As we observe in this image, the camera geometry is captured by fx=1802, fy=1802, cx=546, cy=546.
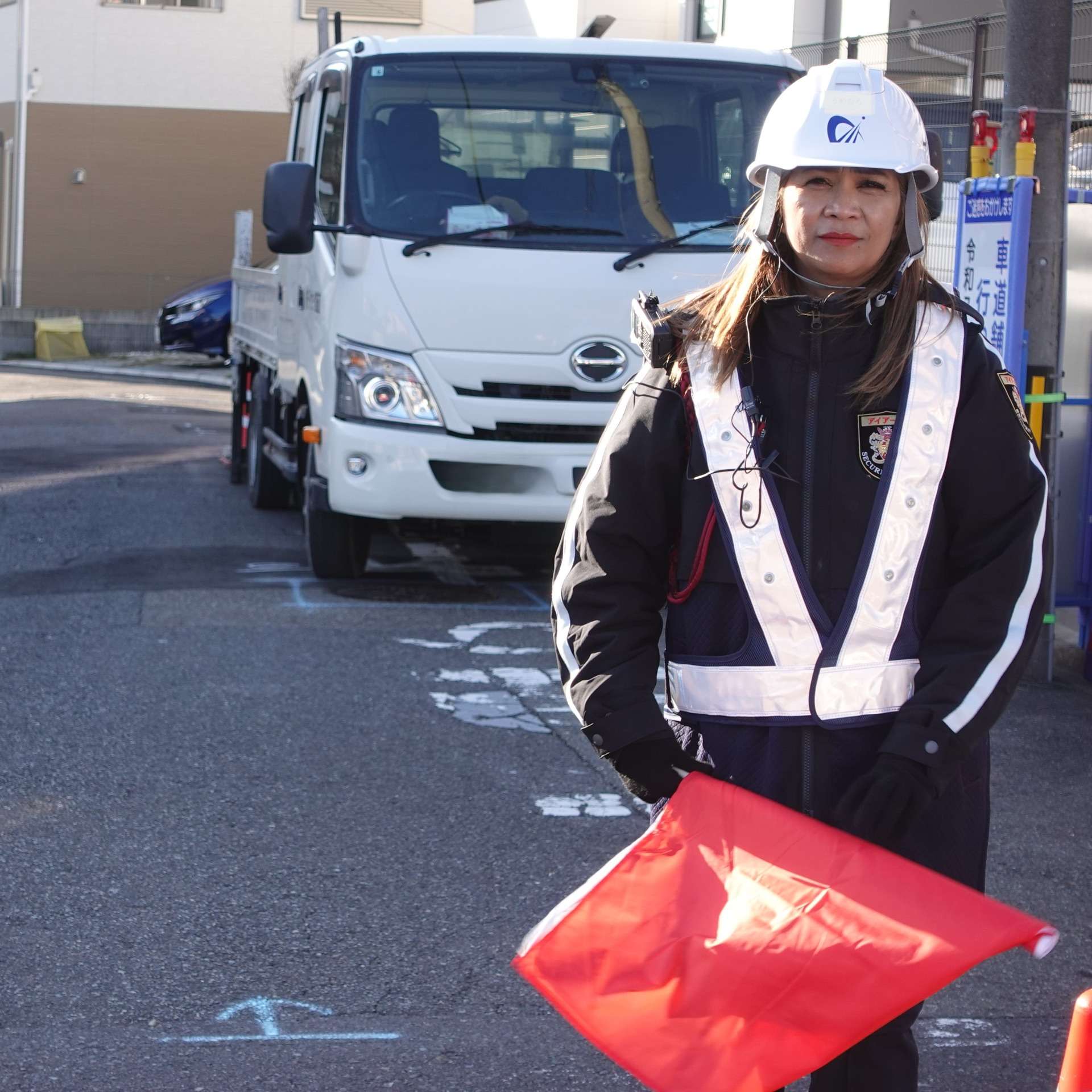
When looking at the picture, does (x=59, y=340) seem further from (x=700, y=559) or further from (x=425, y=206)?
(x=700, y=559)

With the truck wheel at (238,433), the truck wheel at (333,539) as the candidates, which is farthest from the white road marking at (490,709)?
the truck wheel at (238,433)

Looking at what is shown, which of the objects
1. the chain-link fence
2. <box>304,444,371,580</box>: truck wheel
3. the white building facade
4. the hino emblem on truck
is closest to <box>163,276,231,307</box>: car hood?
the white building facade

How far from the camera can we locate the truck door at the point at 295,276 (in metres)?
9.66

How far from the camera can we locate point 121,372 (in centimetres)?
2662

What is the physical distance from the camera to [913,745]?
261cm

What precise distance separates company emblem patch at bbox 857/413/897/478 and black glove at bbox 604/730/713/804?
50 cm

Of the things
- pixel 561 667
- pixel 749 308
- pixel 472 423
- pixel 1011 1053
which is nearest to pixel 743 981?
pixel 561 667

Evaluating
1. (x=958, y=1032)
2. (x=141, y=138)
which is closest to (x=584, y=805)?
(x=958, y=1032)

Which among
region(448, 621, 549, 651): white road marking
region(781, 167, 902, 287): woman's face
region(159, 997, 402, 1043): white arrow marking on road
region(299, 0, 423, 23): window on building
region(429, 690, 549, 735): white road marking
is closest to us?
region(781, 167, 902, 287): woman's face

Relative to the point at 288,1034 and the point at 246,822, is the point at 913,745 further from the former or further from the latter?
the point at 246,822

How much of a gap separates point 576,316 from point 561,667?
5544 millimetres

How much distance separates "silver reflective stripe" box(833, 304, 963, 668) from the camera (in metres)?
2.66

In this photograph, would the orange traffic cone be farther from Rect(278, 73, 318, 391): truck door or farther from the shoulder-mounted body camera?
Rect(278, 73, 318, 391): truck door

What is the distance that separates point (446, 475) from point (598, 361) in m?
0.89
